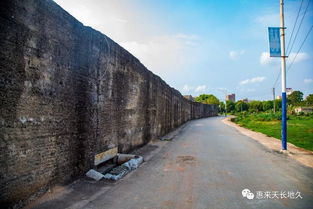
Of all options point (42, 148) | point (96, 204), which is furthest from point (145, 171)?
point (42, 148)

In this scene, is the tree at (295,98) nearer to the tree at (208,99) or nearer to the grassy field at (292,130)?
the tree at (208,99)

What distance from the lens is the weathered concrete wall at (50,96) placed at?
135 inches

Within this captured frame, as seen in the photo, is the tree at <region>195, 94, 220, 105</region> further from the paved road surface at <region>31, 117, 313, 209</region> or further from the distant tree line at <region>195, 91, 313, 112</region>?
the paved road surface at <region>31, 117, 313, 209</region>

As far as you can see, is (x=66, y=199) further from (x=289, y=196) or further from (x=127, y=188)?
(x=289, y=196)

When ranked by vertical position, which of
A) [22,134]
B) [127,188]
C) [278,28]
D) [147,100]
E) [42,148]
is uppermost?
→ [278,28]

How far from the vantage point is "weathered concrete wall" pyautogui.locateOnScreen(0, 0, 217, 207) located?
3.42 metres

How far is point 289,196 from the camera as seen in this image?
4172mm

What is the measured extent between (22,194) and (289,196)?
5022 millimetres

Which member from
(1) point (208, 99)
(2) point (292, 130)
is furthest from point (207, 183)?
(1) point (208, 99)

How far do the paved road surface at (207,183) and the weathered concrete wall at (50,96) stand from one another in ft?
3.91

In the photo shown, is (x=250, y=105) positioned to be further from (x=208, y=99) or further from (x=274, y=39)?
(x=274, y=39)

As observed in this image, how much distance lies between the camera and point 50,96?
427 cm

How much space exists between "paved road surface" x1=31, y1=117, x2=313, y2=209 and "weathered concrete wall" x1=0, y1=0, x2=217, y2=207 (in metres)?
1.19

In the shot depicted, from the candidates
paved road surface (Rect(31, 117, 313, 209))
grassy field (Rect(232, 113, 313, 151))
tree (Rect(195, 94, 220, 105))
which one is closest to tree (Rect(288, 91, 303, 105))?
tree (Rect(195, 94, 220, 105))
